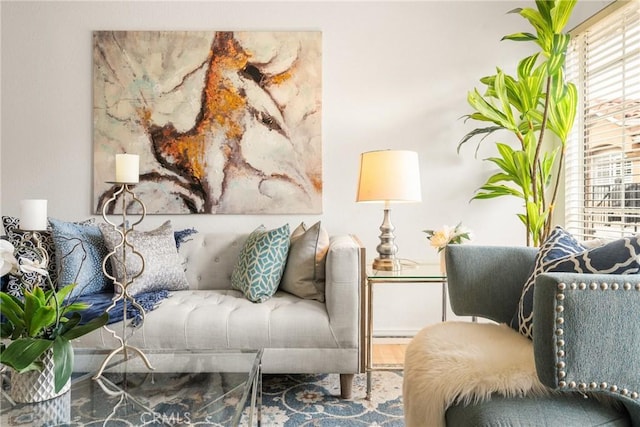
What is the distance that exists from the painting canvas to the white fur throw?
1.72m

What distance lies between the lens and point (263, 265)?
231 cm

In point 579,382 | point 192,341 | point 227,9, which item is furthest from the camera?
point 227,9

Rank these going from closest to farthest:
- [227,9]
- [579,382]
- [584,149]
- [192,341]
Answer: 1. [579,382]
2. [192,341]
3. [584,149]
4. [227,9]

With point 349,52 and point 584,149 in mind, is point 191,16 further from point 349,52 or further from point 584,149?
point 584,149

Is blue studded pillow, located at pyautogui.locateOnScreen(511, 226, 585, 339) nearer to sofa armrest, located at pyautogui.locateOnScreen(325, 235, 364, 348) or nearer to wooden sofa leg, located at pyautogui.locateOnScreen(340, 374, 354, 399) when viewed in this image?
sofa armrest, located at pyautogui.locateOnScreen(325, 235, 364, 348)

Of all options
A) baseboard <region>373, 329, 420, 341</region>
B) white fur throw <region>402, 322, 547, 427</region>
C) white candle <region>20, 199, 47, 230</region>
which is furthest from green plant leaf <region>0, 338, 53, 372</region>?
baseboard <region>373, 329, 420, 341</region>

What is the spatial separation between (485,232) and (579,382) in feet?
6.68

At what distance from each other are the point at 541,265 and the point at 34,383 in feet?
4.96

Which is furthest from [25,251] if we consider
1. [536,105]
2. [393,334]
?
[536,105]

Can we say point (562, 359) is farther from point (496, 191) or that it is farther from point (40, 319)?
point (496, 191)

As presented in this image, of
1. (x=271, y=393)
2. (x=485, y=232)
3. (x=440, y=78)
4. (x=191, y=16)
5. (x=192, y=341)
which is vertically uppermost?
(x=191, y=16)

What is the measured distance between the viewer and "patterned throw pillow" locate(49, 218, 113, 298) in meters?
2.26

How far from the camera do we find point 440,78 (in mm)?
2930

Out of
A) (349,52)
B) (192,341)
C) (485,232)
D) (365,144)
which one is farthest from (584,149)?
(192,341)
